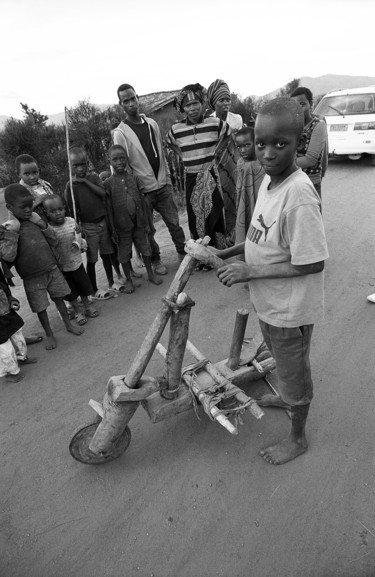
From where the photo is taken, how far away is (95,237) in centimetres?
389

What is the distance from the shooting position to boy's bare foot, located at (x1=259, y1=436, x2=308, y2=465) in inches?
82.0

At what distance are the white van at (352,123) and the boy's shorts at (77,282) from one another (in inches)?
288

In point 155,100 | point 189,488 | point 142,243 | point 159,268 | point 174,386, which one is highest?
point 155,100

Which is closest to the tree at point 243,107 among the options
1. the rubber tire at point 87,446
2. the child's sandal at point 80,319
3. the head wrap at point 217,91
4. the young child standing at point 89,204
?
the head wrap at point 217,91

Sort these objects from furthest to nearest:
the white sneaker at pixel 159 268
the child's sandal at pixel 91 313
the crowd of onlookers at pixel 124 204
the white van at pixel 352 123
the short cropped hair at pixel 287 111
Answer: the white van at pixel 352 123 → the white sneaker at pixel 159 268 → the child's sandal at pixel 91 313 → the crowd of onlookers at pixel 124 204 → the short cropped hair at pixel 287 111

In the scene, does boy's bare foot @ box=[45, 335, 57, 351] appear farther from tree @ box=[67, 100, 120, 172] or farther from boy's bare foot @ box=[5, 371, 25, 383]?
tree @ box=[67, 100, 120, 172]

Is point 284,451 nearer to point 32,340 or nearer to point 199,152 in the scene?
point 32,340

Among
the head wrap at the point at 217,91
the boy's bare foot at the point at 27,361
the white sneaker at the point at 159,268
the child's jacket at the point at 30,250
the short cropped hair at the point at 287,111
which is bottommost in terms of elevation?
the white sneaker at the point at 159,268

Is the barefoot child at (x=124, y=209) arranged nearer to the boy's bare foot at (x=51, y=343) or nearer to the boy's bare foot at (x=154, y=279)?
the boy's bare foot at (x=154, y=279)

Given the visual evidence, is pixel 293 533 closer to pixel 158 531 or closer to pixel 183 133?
pixel 158 531

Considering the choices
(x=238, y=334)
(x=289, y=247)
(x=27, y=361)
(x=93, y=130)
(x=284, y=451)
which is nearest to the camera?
(x=289, y=247)

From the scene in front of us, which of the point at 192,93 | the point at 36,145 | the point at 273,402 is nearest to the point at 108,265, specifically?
the point at 192,93

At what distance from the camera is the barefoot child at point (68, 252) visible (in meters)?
3.25

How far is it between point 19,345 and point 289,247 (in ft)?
8.26
